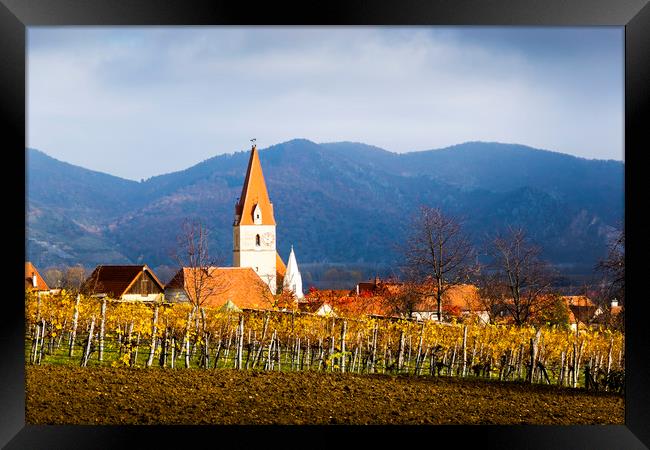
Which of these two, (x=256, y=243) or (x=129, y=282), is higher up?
(x=256, y=243)

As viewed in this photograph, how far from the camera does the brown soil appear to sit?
509cm

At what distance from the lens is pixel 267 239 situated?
32.5 m

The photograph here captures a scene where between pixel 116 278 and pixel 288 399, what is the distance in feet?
26.9

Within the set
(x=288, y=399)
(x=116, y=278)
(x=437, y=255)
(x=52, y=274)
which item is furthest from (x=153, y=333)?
(x=52, y=274)

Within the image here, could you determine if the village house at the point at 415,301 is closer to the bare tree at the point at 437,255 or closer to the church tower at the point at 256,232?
the bare tree at the point at 437,255

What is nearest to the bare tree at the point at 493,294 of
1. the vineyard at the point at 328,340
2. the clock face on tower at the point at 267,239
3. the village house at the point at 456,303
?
the village house at the point at 456,303

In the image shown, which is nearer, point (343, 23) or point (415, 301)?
point (343, 23)

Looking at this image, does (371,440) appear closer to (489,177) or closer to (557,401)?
(557,401)

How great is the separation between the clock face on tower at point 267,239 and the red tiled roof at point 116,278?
18.2m

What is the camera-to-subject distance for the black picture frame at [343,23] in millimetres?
4074

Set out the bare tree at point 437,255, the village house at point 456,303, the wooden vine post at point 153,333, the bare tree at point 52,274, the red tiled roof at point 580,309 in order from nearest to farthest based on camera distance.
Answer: the wooden vine post at point 153,333 → the village house at point 456,303 → the bare tree at point 437,255 → the red tiled roof at point 580,309 → the bare tree at point 52,274

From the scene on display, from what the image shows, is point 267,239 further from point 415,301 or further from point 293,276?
point 415,301

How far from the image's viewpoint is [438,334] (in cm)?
876

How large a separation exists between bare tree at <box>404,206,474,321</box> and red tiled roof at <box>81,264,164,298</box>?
4028 millimetres
